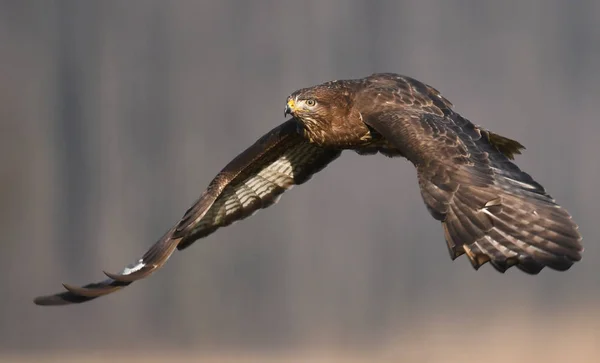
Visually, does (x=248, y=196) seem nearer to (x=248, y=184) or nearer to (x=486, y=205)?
(x=248, y=184)

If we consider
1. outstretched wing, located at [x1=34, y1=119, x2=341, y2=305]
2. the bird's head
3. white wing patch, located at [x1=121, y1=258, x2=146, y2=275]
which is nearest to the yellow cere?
the bird's head

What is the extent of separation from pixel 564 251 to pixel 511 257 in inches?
10.4

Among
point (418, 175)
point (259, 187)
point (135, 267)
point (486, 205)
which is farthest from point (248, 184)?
point (486, 205)

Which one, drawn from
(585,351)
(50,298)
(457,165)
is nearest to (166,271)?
(585,351)

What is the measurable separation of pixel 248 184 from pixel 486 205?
2.38 meters

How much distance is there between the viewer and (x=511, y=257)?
235 inches

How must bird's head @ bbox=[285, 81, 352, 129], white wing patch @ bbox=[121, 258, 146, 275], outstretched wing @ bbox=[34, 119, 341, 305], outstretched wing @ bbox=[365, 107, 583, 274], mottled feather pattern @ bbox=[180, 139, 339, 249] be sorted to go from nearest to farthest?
outstretched wing @ bbox=[365, 107, 583, 274] < bird's head @ bbox=[285, 81, 352, 129] < white wing patch @ bbox=[121, 258, 146, 275] < outstretched wing @ bbox=[34, 119, 341, 305] < mottled feather pattern @ bbox=[180, 139, 339, 249]

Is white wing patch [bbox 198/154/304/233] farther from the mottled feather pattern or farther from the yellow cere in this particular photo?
the yellow cere

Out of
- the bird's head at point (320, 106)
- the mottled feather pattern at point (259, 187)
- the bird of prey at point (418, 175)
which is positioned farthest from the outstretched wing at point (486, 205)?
the mottled feather pattern at point (259, 187)

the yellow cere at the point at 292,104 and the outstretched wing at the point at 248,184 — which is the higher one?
the yellow cere at the point at 292,104

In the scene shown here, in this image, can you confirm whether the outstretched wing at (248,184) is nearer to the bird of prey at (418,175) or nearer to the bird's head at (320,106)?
the bird of prey at (418,175)

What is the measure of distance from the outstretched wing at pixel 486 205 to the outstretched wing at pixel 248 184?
1.41 meters

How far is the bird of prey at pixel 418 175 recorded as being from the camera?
19.7 ft

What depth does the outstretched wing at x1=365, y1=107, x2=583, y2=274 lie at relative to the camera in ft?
19.6
